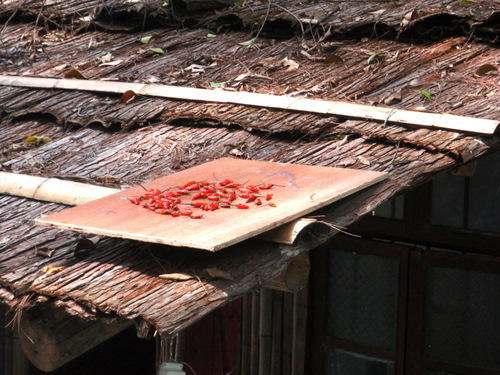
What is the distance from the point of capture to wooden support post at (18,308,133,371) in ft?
8.47

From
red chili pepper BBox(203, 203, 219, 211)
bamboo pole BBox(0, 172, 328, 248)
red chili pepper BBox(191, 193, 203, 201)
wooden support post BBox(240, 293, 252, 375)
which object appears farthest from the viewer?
wooden support post BBox(240, 293, 252, 375)

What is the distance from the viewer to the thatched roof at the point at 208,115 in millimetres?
2555

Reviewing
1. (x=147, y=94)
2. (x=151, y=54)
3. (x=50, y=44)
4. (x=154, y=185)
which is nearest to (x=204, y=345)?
(x=154, y=185)

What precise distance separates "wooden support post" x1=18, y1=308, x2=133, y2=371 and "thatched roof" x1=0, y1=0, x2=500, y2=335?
127 mm

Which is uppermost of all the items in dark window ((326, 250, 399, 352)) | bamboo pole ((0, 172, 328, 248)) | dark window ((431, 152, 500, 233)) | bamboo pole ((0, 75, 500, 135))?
bamboo pole ((0, 75, 500, 135))

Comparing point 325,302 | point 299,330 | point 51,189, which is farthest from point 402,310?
point 51,189

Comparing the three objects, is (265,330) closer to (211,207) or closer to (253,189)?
(253,189)

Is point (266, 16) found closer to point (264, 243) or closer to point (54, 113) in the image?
point (54, 113)

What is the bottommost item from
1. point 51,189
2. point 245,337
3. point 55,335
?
point 245,337

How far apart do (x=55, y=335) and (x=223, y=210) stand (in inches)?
28.6

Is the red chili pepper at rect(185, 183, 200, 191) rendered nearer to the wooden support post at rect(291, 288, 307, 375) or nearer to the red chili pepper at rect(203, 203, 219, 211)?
the red chili pepper at rect(203, 203, 219, 211)

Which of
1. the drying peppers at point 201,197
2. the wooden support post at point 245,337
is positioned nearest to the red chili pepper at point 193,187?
the drying peppers at point 201,197

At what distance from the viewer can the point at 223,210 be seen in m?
2.78

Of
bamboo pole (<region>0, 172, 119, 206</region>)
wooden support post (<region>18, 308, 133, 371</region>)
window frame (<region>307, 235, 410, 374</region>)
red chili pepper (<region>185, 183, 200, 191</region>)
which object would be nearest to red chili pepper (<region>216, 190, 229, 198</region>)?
red chili pepper (<region>185, 183, 200, 191</region>)
